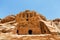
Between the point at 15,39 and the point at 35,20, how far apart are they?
17446 millimetres

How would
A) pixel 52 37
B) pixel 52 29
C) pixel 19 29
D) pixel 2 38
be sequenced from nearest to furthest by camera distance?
pixel 2 38, pixel 52 37, pixel 52 29, pixel 19 29

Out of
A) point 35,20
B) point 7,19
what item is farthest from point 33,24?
point 7,19

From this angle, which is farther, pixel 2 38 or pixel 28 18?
pixel 28 18

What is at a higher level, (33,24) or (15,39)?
(33,24)

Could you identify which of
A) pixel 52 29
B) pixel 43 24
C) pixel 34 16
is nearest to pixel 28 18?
pixel 34 16

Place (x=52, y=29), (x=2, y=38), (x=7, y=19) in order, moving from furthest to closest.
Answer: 1. (x=7, y=19)
2. (x=52, y=29)
3. (x=2, y=38)

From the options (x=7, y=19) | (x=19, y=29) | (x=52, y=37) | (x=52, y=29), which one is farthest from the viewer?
(x=7, y=19)

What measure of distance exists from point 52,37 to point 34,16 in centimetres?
1564

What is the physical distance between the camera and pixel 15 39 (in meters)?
23.1

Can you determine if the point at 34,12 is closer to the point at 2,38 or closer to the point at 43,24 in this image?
the point at 43,24

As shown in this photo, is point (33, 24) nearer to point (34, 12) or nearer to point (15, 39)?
point (34, 12)

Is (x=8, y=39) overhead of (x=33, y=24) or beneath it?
beneath

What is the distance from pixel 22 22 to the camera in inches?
1554

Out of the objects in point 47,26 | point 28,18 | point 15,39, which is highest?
point 28,18
